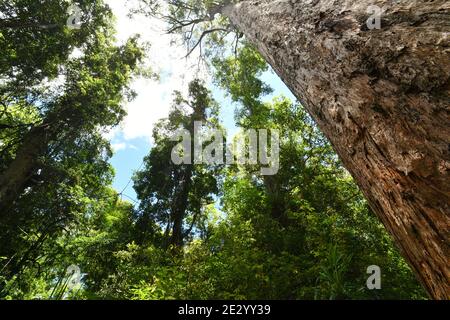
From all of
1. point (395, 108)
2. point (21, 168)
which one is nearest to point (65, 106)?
point (21, 168)

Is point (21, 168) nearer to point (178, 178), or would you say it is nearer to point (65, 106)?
point (65, 106)

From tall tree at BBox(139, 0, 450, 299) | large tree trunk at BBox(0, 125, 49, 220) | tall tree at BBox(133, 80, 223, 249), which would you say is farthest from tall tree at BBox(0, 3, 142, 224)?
tall tree at BBox(139, 0, 450, 299)

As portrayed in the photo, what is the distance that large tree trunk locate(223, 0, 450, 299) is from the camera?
1.03 meters

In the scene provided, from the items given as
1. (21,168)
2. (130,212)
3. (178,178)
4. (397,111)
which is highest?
(178,178)

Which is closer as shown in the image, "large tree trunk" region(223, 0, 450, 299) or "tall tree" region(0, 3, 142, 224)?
"large tree trunk" region(223, 0, 450, 299)

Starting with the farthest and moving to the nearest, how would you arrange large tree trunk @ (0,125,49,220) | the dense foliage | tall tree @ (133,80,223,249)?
tall tree @ (133,80,223,249), large tree trunk @ (0,125,49,220), the dense foliage

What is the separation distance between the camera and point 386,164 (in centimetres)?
125

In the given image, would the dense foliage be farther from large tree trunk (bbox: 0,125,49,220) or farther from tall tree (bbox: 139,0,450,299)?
tall tree (bbox: 139,0,450,299)

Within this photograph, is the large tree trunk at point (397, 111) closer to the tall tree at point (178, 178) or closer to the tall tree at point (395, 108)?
the tall tree at point (395, 108)

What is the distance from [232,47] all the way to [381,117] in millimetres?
14079

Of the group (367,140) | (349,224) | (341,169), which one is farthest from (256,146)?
(367,140)

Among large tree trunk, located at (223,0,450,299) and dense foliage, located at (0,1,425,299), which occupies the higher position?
dense foliage, located at (0,1,425,299)

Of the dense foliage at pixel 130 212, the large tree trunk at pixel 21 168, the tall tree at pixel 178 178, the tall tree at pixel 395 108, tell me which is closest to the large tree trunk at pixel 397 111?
the tall tree at pixel 395 108

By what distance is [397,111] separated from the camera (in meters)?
1.24
